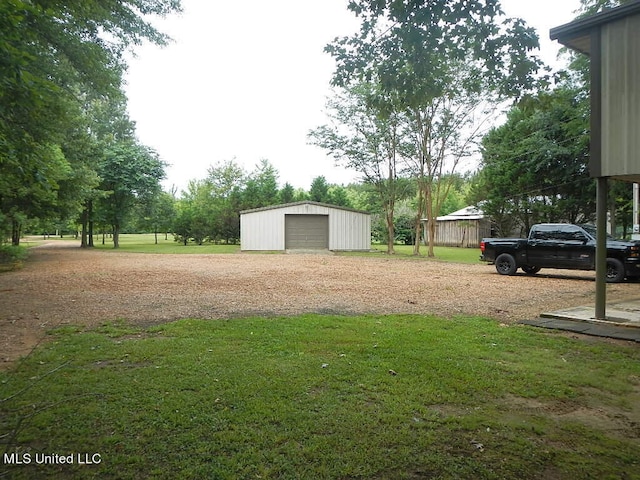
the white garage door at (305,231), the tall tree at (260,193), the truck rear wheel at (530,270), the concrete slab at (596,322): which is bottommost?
the concrete slab at (596,322)

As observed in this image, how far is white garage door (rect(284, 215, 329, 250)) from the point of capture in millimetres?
29156

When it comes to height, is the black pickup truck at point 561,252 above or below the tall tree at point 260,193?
below

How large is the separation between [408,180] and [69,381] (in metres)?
24.5

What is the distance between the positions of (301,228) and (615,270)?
19704 millimetres

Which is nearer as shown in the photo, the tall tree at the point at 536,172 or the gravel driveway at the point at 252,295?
the gravel driveway at the point at 252,295

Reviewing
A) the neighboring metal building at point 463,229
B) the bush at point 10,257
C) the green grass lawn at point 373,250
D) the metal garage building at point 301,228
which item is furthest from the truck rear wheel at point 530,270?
the neighboring metal building at point 463,229

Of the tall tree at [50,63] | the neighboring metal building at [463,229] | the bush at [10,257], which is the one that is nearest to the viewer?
the tall tree at [50,63]

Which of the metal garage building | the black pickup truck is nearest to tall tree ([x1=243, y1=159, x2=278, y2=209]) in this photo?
the metal garage building

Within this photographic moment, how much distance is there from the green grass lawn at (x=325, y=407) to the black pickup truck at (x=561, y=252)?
7.78 meters

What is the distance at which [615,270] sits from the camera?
11.9 m

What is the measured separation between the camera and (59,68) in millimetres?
9086

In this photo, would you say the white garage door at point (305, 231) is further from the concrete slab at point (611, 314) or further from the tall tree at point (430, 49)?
the tall tree at point (430, 49)

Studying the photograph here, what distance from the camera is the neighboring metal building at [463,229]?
36.2m

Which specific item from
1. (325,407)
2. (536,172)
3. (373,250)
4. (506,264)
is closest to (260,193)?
(373,250)
